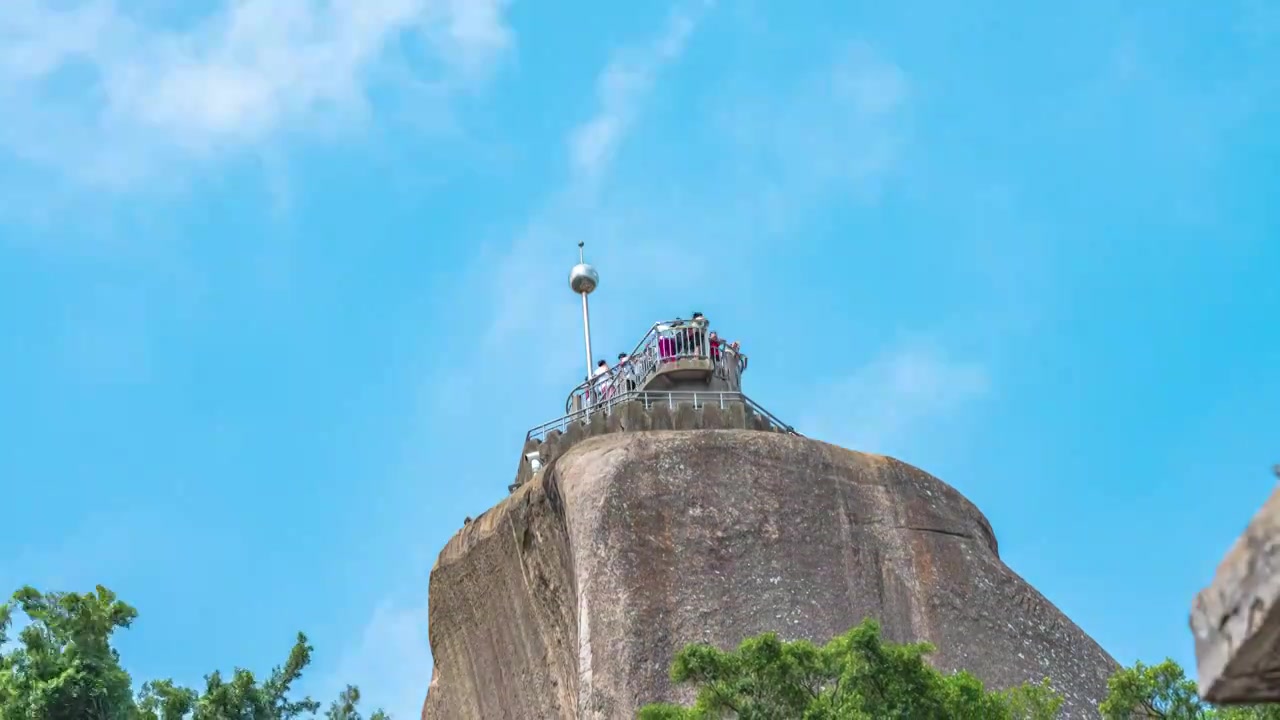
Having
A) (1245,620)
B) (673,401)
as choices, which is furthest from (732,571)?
(1245,620)

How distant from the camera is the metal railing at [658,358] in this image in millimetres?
36500

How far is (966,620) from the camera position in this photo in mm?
30297

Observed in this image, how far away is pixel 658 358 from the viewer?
36531 mm

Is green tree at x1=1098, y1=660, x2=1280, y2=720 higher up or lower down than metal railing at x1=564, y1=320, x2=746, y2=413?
lower down

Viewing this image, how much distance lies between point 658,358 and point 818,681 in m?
15.0

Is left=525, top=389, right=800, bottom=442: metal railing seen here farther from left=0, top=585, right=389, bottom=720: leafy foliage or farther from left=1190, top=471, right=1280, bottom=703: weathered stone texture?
left=1190, top=471, right=1280, bottom=703: weathered stone texture

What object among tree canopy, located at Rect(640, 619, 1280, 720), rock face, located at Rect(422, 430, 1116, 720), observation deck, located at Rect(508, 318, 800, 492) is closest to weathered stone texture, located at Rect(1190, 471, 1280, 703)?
tree canopy, located at Rect(640, 619, 1280, 720)

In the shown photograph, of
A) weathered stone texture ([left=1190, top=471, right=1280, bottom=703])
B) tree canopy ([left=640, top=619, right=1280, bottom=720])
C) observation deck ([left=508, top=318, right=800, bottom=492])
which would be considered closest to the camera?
weathered stone texture ([left=1190, top=471, right=1280, bottom=703])

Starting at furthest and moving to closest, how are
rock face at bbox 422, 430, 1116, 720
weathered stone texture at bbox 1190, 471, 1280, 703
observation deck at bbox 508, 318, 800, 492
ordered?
observation deck at bbox 508, 318, 800, 492 → rock face at bbox 422, 430, 1116, 720 → weathered stone texture at bbox 1190, 471, 1280, 703

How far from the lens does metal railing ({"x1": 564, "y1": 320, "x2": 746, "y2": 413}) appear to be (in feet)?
120

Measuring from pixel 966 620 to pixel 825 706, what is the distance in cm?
1005

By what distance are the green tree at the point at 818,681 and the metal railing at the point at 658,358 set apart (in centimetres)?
1464

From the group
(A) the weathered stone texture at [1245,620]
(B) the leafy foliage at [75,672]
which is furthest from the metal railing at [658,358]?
(A) the weathered stone texture at [1245,620]

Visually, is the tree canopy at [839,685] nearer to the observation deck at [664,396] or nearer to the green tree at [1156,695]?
the green tree at [1156,695]
